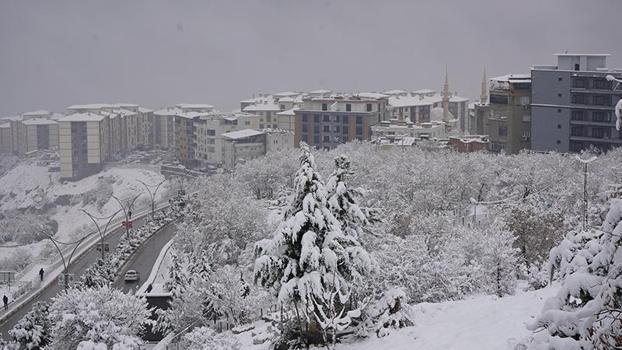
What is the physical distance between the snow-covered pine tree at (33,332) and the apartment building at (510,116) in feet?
156

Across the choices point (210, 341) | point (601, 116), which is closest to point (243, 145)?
point (601, 116)

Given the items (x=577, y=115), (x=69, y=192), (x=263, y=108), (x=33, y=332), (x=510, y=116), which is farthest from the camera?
(x=69, y=192)

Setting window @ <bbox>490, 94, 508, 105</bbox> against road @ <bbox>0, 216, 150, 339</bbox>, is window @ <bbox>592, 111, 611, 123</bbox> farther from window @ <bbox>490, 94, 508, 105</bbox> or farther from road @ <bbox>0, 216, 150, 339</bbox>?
road @ <bbox>0, 216, 150, 339</bbox>

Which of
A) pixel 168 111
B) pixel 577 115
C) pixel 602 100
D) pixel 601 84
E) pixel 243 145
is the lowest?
pixel 243 145

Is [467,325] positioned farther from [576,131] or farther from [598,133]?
[576,131]

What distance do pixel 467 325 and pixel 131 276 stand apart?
28.9m

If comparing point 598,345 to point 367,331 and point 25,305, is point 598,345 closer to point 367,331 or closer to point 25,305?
point 367,331

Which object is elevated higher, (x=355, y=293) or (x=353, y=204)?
(x=353, y=204)

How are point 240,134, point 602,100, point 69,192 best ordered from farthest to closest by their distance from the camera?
point 69,192 → point 240,134 → point 602,100

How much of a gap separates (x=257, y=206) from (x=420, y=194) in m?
8.87

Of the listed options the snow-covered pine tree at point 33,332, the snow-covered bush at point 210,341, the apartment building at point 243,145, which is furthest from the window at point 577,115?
the snow-covered bush at point 210,341

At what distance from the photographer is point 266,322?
1964cm

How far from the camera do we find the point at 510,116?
64.9 meters

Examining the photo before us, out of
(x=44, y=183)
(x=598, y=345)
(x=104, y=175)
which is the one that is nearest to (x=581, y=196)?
(x=598, y=345)
